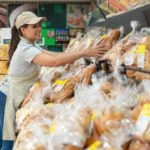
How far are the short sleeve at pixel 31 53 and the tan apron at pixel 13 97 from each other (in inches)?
8.8

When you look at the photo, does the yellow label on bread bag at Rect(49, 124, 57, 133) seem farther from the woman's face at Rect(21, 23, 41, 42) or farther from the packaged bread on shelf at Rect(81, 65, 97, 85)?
the woman's face at Rect(21, 23, 41, 42)

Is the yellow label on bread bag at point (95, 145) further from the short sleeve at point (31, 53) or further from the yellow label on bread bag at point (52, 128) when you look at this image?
the short sleeve at point (31, 53)

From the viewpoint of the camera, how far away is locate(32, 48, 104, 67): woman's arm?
7.11 feet

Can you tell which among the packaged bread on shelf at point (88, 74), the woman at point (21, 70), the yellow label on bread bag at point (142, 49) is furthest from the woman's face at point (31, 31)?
the yellow label on bread bag at point (142, 49)

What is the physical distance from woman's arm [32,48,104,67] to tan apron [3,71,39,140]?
0.29m

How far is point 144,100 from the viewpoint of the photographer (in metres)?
1.39

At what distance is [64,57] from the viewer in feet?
7.66

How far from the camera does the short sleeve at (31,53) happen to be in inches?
101

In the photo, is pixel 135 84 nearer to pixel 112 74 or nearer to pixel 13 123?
pixel 112 74

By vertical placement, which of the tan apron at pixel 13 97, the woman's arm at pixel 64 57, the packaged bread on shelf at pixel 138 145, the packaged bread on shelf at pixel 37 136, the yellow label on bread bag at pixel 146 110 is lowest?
the tan apron at pixel 13 97

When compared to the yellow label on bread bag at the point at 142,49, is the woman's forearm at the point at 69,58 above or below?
below

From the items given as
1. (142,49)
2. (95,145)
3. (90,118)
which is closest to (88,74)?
→ (142,49)

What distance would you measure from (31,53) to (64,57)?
1.13ft

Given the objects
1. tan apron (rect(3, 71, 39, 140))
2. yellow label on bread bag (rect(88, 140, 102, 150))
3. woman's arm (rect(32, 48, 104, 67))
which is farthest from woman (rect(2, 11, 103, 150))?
yellow label on bread bag (rect(88, 140, 102, 150))
